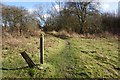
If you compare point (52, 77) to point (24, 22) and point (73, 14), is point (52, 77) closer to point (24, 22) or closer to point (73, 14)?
point (24, 22)

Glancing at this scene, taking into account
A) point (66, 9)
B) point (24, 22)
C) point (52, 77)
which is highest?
point (66, 9)

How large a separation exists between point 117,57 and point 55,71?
16.7ft

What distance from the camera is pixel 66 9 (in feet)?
116

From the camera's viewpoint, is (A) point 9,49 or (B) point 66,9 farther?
(B) point 66,9

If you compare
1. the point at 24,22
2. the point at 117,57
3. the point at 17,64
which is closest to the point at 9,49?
the point at 17,64

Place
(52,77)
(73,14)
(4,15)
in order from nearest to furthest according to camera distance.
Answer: (52,77), (4,15), (73,14)

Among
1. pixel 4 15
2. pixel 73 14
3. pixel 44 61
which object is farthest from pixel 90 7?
pixel 44 61

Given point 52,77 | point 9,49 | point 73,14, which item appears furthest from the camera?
point 73,14

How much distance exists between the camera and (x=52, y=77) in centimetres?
838

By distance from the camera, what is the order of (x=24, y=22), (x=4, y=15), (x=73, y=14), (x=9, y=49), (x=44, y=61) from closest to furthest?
(x=44, y=61)
(x=9, y=49)
(x=4, y=15)
(x=24, y=22)
(x=73, y=14)

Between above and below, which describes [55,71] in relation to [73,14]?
below

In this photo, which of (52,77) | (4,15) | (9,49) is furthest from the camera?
(4,15)

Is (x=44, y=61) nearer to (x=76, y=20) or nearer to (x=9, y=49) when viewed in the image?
(x=9, y=49)

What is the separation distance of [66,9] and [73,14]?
1469 mm
